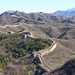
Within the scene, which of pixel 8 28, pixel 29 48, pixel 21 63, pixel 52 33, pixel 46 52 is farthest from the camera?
pixel 52 33

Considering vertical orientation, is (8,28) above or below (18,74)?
below

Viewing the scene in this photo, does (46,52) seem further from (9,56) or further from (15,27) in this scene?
(15,27)

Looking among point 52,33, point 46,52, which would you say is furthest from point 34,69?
point 52,33

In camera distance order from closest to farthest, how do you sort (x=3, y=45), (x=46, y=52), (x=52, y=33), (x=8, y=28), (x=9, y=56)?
1. (x=46, y=52)
2. (x=9, y=56)
3. (x=3, y=45)
4. (x=8, y=28)
5. (x=52, y=33)

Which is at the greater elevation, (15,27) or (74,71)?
(74,71)

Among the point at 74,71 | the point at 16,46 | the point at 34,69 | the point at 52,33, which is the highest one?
the point at 74,71

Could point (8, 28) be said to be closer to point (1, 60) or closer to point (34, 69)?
point (1, 60)

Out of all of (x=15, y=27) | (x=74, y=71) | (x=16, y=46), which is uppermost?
(x=74, y=71)

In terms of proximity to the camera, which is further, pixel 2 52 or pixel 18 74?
pixel 2 52

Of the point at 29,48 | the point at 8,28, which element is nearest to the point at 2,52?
the point at 29,48
